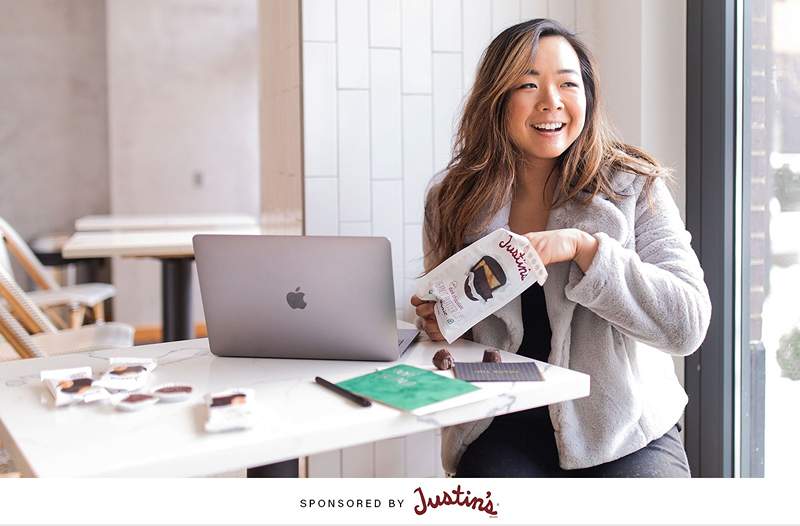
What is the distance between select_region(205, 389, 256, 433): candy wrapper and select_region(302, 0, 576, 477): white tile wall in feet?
3.17

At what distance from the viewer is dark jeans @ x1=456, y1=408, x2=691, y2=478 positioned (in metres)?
1.52

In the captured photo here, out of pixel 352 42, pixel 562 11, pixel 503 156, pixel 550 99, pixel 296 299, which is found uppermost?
pixel 562 11

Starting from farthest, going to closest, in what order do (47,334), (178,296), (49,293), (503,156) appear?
(178,296) → (49,293) → (47,334) → (503,156)

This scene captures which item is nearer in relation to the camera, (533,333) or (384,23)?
(533,333)

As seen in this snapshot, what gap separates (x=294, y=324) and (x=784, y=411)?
1.23 meters

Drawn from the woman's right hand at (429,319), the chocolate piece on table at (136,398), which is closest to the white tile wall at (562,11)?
the woman's right hand at (429,319)

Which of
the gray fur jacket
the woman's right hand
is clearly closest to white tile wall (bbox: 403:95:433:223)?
the gray fur jacket

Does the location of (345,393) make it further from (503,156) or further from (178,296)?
(178,296)

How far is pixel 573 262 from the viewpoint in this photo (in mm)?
1489

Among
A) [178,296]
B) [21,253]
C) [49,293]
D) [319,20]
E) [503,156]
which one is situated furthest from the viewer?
[178,296]

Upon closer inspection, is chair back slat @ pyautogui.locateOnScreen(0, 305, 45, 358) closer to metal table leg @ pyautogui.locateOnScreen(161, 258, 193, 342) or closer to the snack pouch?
the snack pouch

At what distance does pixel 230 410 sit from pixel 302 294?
1.02 feet

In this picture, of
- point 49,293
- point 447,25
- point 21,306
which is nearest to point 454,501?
point 447,25

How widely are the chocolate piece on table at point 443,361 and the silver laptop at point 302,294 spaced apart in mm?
76
